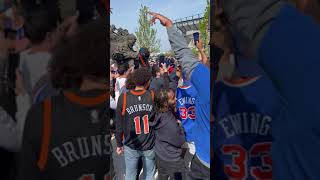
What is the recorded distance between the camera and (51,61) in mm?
1295

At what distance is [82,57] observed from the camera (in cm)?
A: 133

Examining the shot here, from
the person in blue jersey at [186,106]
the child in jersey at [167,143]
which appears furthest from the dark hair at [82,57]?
the person in blue jersey at [186,106]

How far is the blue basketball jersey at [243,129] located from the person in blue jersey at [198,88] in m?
1.74

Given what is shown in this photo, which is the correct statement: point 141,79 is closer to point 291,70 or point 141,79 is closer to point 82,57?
point 82,57

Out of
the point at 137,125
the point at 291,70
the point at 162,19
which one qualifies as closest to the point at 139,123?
the point at 137,125

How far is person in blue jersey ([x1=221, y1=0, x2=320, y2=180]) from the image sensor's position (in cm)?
109

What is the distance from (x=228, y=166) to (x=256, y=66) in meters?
0.36

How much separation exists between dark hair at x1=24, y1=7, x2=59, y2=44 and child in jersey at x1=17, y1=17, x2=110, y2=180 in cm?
7

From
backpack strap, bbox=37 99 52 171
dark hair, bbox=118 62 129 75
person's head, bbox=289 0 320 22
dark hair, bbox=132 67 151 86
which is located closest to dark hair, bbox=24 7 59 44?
backpack strap, bbox=37 99 52 171

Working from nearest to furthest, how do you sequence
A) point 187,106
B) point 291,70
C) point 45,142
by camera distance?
point 291,70 < point 45,142 < point 187,106

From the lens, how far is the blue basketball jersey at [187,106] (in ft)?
16.3

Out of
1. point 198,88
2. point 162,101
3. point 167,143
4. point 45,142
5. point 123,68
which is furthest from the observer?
point 123,68

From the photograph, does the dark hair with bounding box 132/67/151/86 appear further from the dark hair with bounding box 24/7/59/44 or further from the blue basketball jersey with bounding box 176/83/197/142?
the dark hair with bounding box 24/7/59/44

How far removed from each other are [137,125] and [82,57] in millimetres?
3043
